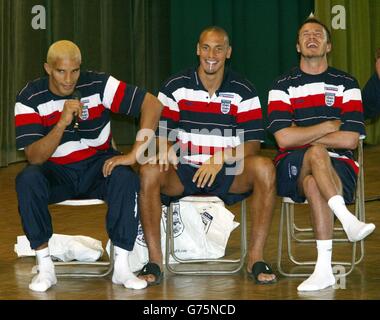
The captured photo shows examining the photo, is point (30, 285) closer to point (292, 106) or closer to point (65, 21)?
point (292, 106)

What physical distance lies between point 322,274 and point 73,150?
4.68 feet

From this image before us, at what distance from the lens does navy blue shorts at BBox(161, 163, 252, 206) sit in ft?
15.8

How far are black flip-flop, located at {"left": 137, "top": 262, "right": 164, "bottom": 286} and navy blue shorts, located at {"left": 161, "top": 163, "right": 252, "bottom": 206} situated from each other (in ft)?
1.14

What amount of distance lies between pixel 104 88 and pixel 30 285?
108 centimetres

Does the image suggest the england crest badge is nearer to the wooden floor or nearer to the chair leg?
the chair leg

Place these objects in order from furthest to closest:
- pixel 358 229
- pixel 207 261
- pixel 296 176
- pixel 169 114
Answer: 1. pixel 207 261
2. pixel 169 114
3. pixel 296 176
4. pixel 358 229

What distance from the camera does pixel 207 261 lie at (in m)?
5.20

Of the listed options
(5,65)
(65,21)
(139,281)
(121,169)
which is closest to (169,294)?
(139,281)

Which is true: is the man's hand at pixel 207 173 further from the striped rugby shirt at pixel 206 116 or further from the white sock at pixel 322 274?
the white sock at pixel 322 274

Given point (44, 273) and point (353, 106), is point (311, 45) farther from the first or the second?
point (44, 273)

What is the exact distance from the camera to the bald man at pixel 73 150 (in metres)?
4.54

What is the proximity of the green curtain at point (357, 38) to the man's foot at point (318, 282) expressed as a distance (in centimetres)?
542

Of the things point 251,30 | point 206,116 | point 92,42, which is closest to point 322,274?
point 206,116

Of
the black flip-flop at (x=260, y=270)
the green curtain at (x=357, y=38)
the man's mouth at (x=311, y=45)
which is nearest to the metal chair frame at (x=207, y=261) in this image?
the black flip-flop at (x=260, y=270)
